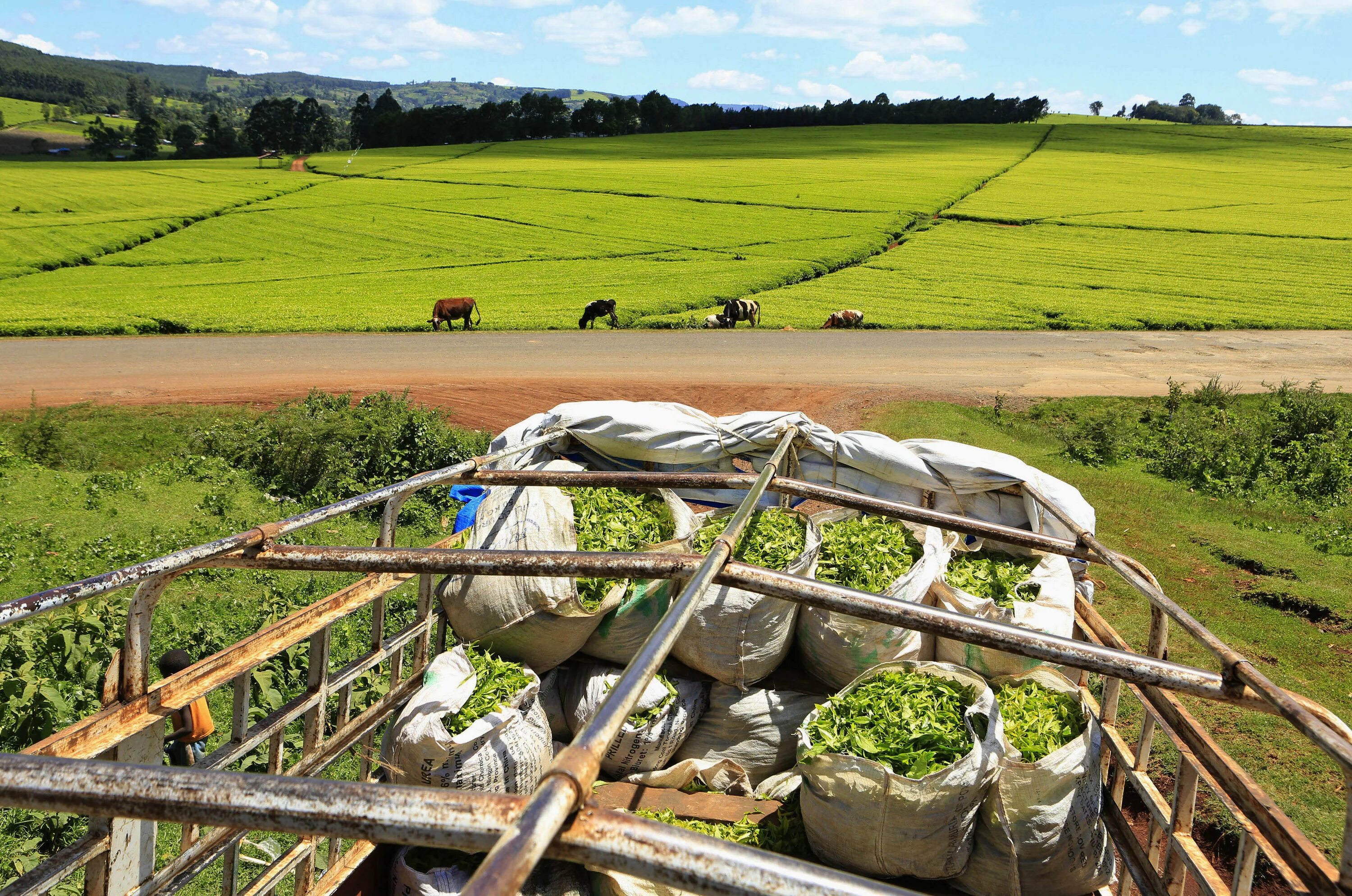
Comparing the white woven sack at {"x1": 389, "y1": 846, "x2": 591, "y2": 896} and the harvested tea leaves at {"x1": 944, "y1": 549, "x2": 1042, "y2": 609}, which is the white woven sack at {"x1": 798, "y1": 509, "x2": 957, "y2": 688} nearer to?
the harvested tea leaves at {"x1": 944, "y1": 549, "x2": 1042, "y2": 609}

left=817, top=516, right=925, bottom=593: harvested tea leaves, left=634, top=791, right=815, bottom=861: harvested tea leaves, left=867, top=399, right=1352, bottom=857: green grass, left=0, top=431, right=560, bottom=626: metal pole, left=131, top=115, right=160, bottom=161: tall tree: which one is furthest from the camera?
left=131, top=115, right=160, bottom=161: tall tree

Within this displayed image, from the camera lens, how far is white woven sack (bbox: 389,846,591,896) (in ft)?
10.8

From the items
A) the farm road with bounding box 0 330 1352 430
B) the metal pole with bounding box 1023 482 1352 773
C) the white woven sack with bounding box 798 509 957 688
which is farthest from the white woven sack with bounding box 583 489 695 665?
the farm road with bounding box 0 330 1352 430

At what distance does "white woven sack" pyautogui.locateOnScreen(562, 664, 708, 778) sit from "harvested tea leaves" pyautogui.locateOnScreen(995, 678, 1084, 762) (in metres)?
1.39

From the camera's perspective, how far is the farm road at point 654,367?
13.8m

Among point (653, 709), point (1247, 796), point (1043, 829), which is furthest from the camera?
point (653, 709)

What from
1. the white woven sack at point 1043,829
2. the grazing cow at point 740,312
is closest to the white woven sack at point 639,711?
the white woven sack at point 1043,829

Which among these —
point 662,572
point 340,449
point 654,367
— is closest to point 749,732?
point 662,572

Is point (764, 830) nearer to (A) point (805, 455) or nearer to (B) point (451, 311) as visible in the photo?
(A) point (805, 455)

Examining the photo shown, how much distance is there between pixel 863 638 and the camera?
13.5 feet

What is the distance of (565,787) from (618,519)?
3290mm

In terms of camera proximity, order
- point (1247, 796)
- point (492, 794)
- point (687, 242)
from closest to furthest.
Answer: point (492, 794) < point (1247, 796) < point (687, 242)

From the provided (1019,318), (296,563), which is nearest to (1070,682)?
(296,563)

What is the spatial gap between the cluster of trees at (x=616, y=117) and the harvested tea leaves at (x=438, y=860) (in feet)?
247
